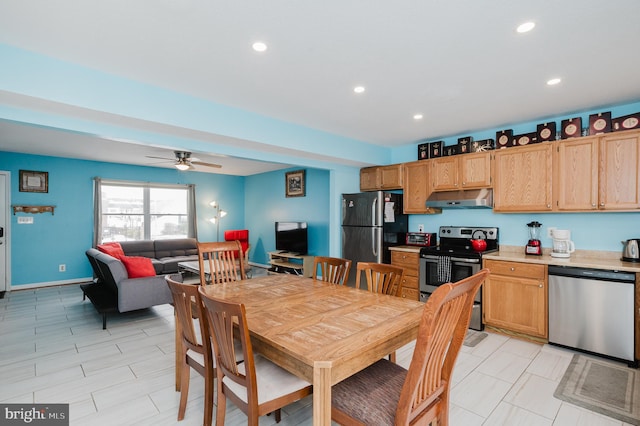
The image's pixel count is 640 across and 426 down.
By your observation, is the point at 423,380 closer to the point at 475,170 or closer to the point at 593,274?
the point at 593,274

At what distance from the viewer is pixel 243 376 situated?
1.51 m

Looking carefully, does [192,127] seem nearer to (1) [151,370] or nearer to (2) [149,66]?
(2) [149,66]

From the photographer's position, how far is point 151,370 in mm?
2727

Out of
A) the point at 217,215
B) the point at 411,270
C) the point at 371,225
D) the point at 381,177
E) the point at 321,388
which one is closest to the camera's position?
the point at 321,388

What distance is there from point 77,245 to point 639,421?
26.7ft

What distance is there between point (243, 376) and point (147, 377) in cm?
165

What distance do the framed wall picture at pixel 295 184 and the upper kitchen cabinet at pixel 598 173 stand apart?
4550 mm

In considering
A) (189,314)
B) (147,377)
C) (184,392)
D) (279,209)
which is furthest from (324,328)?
(279,209)

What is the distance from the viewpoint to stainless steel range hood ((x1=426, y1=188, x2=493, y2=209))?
3926mm

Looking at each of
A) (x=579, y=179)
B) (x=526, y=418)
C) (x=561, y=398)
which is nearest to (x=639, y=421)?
(x=561, y=398)

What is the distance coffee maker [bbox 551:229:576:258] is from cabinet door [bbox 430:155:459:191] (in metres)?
1.24

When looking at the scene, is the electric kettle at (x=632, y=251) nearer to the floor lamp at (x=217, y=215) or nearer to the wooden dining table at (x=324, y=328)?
the wooden dining table at (x=324, y=328)

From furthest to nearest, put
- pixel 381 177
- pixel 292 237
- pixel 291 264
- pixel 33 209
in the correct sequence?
pixel 292 237 → pixel 291 264 → pixel 33 209 → pixel 381 177

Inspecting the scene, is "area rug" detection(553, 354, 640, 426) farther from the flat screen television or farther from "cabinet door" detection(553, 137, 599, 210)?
the flat screen television
